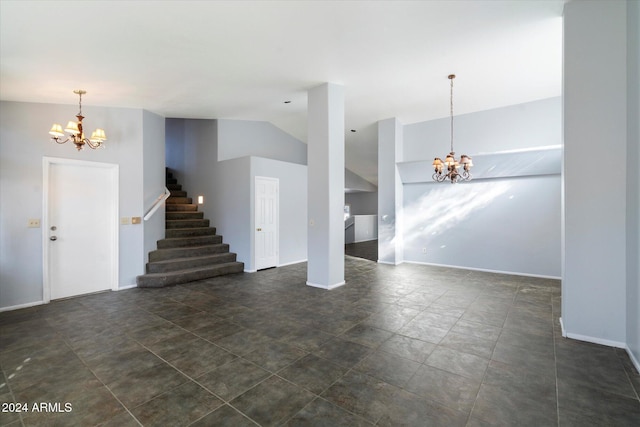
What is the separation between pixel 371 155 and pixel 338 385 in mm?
8353

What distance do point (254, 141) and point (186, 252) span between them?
343 centimetres

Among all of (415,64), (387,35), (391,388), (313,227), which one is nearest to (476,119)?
(415,64)

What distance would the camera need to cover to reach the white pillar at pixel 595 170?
2.80m

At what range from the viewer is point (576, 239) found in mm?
2975

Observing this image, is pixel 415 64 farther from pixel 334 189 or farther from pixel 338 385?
pixel 338 385

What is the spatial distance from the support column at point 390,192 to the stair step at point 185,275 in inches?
143

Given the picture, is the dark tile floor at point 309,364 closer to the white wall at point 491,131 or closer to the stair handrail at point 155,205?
the stair handrail at point 155,205

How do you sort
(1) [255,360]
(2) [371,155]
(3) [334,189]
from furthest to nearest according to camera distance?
(2) [371,155] → (3) [334,189] → (1) [255,360]

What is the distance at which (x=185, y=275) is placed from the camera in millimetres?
5453

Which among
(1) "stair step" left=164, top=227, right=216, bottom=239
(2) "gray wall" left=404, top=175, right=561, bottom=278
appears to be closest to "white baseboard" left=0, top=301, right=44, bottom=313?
(1) "stair step" left=164, top=227, right=216, bottom=239

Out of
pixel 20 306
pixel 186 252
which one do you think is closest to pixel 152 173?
pixel 186 252

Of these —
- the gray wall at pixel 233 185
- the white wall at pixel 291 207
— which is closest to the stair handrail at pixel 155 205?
the gray wall at pixel 233 185

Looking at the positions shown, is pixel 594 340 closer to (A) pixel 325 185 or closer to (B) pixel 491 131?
(A) pixel 325 185

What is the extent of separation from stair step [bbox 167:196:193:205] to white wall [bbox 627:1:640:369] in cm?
822
